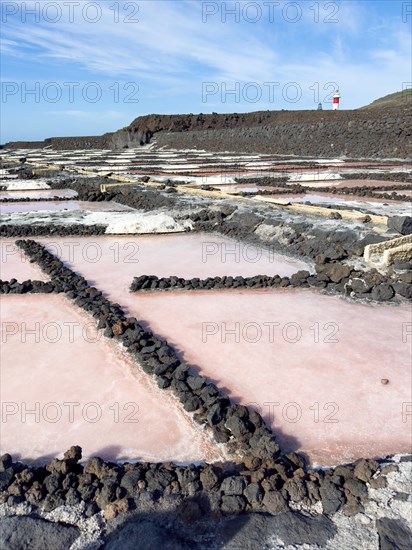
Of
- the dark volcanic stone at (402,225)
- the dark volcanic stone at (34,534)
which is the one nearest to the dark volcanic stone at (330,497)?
the dark volcanic stone at (34,534)

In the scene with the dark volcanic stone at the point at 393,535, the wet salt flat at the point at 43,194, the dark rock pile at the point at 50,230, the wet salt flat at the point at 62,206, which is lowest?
the dark volcanic stone at the point at 393,535

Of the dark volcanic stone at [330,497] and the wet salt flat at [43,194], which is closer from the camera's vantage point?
the dark volcanic stone at [330,497]

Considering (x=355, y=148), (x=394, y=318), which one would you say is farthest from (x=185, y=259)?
(x=355, y=148)

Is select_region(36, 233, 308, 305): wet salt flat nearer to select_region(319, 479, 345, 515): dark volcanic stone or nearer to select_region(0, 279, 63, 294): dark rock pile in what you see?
select_region(0, 279, 63, 294): dark rock pile

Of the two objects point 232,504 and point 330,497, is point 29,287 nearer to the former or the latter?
point 232,504

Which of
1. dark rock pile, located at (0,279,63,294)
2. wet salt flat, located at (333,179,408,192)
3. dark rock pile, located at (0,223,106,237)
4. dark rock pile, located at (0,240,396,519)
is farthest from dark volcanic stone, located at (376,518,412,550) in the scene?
wet salt flat, located at (333,179,408,192)

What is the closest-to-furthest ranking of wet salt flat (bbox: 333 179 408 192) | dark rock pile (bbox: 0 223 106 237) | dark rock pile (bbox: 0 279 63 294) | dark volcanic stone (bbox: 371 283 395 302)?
1. dark volcanic stone (bbox: 371 283 395 302)
2. dark rock pile (bbox: 0 279 63 294)
3. dark rock pile (bbox: 0 223 106 237)
4. wet salt flat (bbox: 333 179 408 192)

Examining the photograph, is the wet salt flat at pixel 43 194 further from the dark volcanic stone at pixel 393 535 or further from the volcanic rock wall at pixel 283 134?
the volcanic rock wall at pixel 283 134
